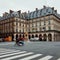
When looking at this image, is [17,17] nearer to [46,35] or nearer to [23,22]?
[23,22]

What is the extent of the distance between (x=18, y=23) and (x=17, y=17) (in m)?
3.01

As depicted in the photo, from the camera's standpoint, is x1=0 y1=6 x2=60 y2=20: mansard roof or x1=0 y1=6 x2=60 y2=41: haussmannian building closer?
x1=0 y1=6 x2=60 y2=41: haussmannian building

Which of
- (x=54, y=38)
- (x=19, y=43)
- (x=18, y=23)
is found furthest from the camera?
(x=18, y=23)

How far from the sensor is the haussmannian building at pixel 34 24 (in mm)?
69125

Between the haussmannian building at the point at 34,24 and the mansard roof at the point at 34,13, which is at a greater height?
the mansard roof at the point at 34,13

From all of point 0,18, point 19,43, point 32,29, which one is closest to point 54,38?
point 32,29

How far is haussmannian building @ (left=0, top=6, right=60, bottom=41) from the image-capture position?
6912cm

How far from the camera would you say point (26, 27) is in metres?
78.8

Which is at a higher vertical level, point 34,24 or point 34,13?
point 34,13

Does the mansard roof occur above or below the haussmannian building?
above

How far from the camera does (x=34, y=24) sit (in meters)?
75.9

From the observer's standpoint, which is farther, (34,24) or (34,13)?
(34,13)

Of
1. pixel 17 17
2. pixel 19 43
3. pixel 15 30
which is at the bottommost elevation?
pixel 19 43

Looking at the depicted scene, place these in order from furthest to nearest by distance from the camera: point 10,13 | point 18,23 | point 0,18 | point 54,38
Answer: point 0,18 < point 10,13 < point 18,23 < point 54,38
